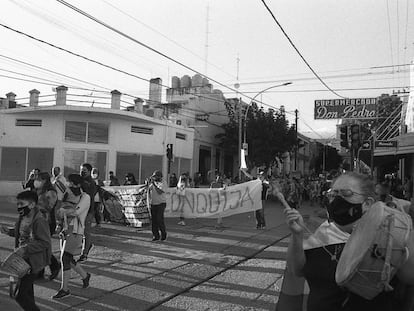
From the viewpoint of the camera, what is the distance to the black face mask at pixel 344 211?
2.36m

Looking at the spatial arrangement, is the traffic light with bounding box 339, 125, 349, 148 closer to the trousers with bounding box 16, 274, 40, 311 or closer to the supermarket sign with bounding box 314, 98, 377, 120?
the supermarket sign with bounding box 314, 98, 377, 120

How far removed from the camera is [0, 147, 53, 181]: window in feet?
88.1

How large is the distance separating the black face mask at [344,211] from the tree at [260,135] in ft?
116

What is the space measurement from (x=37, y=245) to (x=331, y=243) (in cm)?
362

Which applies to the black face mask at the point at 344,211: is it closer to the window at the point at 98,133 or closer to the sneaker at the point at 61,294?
the sneaker at the point at 61,294

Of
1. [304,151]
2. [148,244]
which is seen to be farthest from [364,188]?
[304,151]

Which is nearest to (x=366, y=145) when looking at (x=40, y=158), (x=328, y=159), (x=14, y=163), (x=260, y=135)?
(x=40, y=158)

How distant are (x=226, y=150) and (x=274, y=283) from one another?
108ft

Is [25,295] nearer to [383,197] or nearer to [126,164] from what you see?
[383,197]

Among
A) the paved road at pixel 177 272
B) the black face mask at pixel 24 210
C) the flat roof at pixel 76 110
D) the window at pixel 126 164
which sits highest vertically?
the flat roof at pixel 76 110

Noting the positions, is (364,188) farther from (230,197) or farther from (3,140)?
(3,140)

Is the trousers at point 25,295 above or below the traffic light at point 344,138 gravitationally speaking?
below

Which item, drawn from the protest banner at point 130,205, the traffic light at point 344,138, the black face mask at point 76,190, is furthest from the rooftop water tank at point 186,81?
the black face mask at point 76,190

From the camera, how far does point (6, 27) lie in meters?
12.2
